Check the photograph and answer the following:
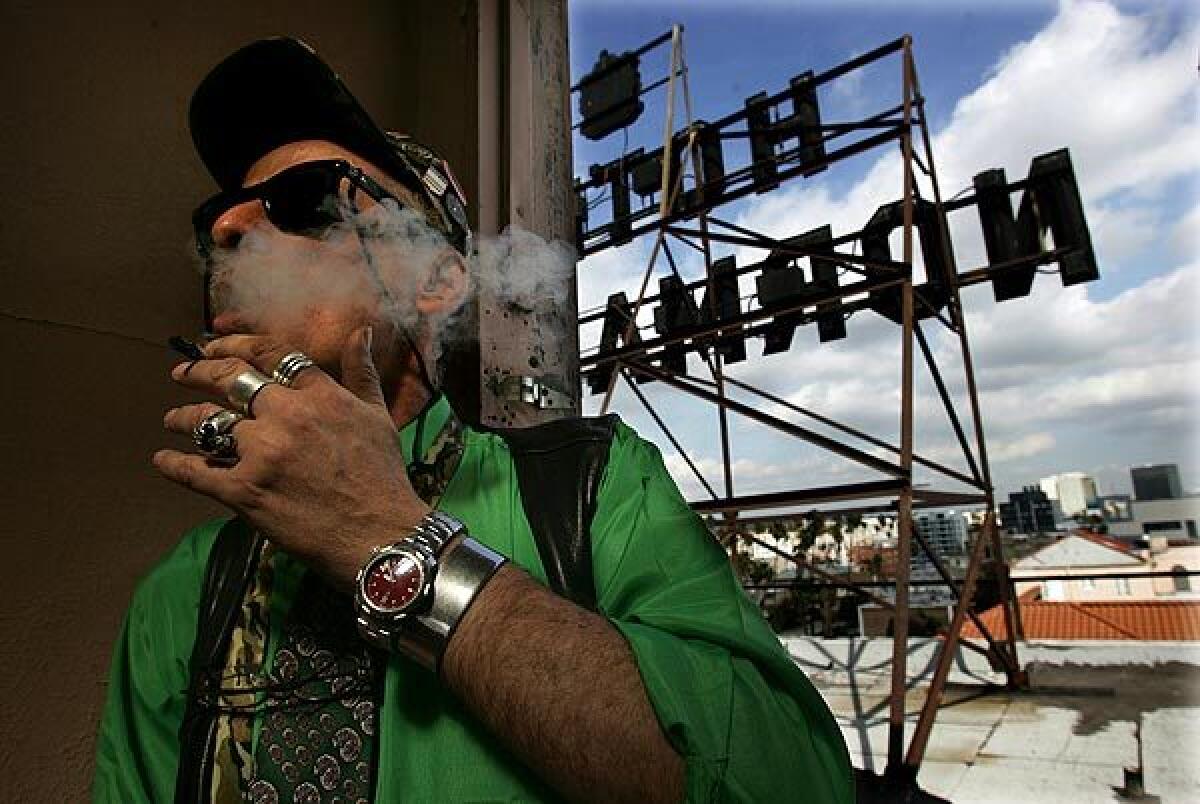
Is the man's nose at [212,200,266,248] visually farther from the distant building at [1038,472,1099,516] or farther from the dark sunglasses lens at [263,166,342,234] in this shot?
the distant building at [1038,472,1099,516]

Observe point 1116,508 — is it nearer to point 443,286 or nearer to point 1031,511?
point 1031,511

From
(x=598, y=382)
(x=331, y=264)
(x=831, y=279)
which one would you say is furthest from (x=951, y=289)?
(x=331, y=264)

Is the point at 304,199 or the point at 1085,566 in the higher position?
the point at 304,199

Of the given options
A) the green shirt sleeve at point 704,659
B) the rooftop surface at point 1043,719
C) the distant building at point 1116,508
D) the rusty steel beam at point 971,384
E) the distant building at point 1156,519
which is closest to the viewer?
the green shirt sleeve at point 704,659

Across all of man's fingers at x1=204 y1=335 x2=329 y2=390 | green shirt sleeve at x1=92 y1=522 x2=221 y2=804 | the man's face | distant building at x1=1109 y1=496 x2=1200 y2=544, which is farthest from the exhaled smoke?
distant building at x1=1109 y1=496 x2=1200 y2=544

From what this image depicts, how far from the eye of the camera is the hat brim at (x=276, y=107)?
4.12 ft

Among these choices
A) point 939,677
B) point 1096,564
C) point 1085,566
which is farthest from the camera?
point 1085,566

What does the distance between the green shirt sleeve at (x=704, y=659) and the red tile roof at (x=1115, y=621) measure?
12.7m

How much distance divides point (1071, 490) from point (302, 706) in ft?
252

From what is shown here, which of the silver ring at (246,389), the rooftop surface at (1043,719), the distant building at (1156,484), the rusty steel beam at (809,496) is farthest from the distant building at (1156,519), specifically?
the silver ring at (246,389)

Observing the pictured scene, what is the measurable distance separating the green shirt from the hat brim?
1.85 feet

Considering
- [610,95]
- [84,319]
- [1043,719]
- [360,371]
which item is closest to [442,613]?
[360,371]

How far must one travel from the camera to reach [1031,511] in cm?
5831

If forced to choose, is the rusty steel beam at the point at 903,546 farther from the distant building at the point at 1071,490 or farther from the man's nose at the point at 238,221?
the distant building at the point at 1071,490
